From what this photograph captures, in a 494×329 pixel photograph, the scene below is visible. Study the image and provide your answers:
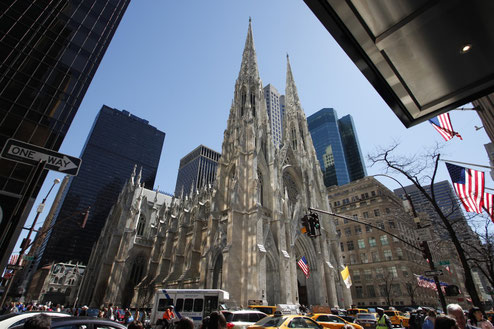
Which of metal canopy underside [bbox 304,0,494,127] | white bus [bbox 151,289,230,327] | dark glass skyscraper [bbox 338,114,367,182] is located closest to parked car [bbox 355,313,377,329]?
white bus [bbox 151,289,230,327]

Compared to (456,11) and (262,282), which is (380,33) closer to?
(456,11)

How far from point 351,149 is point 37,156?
107392 mm

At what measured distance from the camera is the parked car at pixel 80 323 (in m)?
4.42

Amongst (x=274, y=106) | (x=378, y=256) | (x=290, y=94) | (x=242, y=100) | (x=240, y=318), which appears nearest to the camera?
(x=240, y=318)

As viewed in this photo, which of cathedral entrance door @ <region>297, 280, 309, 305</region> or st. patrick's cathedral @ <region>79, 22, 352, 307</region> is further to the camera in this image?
cathedral entrance door @ <region>297, 280, 309, 305</region>

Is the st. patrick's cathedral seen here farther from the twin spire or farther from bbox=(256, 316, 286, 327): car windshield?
bbox=(256, 316, 286, 327): car windshield

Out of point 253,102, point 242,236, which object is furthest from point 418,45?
point 253,102

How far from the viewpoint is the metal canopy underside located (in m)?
2.80

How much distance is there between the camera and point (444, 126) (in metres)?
9.64

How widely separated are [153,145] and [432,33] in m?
138

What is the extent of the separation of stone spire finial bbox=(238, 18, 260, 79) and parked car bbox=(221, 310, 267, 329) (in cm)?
3793

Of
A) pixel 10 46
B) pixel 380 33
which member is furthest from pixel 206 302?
pixel 10 46

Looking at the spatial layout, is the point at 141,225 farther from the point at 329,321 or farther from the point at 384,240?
the point at 384,240

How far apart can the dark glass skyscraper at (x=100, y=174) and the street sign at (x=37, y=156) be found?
85.9 m
